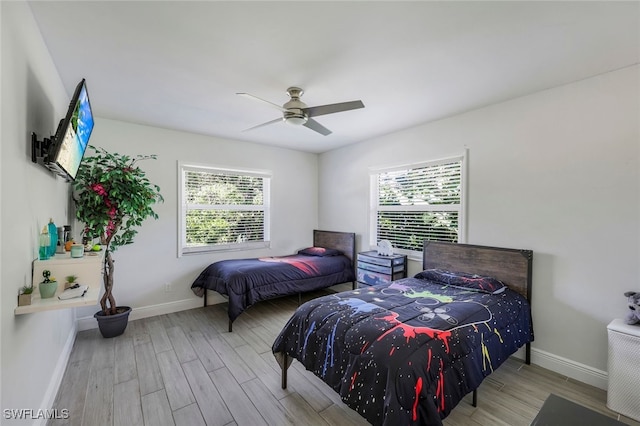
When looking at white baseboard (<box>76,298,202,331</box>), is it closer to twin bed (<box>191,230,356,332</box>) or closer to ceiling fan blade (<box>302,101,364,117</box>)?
twin bed (<box>191,230,356,332</box>)

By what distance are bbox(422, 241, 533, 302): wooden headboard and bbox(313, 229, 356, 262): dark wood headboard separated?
1.31 meters

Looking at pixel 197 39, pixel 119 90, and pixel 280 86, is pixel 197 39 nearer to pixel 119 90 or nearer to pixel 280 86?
pixel 280 86

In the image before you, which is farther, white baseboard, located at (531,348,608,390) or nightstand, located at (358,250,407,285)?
nightstand, located at (358,250,407,285)

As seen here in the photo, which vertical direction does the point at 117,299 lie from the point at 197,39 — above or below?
below

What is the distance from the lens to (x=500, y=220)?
2902 millimetres

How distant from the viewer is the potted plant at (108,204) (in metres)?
2.82

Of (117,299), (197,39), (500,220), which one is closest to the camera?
(197,39)

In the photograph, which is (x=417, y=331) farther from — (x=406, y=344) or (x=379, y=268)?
(x=379, y=268)

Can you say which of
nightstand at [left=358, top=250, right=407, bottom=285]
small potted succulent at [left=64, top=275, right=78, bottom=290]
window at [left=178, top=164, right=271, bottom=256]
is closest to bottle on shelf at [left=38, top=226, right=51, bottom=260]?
small potted succulent at [left=64, top=275, right=78, bottom=290]

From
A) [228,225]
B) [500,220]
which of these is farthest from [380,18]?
[228,225]

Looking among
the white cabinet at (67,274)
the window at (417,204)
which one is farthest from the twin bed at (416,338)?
the white cabinet at (67,274)

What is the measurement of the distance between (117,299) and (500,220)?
4.56 metres

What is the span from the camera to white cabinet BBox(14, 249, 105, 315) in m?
1.49

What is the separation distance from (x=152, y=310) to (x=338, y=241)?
9.44ft
